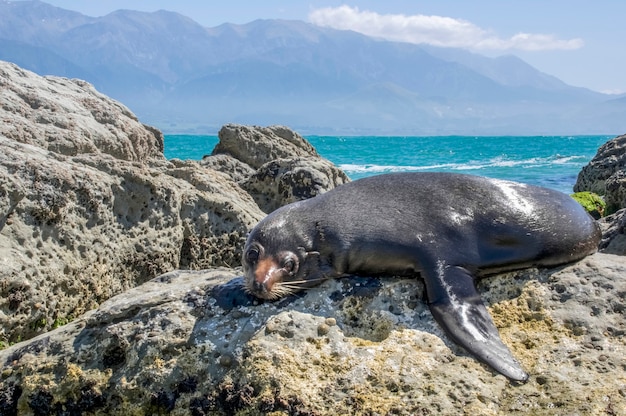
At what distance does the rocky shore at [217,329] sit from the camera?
407cm

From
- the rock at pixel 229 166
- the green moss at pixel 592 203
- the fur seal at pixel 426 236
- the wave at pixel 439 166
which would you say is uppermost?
the fur seal at pixel 426 236

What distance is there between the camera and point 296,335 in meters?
4.42

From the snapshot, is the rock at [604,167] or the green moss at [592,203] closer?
the green moss at [592,203]

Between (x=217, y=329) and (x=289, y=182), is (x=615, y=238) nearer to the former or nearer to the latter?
(x=217, y=329)

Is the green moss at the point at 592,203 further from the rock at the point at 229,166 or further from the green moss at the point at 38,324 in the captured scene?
the green moss at the point at 38,324

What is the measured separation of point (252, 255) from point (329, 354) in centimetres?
119

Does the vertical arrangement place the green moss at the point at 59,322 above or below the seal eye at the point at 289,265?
below

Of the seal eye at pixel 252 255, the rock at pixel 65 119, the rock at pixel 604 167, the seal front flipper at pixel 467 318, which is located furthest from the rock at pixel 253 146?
the seal front flipper at pixel 467 318

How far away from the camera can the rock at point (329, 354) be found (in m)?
4.02

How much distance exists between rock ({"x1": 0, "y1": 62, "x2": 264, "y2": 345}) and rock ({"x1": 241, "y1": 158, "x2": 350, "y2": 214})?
2.68 feet

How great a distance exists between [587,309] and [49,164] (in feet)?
14.4

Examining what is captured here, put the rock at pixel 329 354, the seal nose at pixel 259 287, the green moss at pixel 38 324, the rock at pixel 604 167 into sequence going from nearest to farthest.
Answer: the rock at pixel 329 354, the seal nose at pixel 259 287, the green moss at pixel 38 324, the rock at pixel 604 167

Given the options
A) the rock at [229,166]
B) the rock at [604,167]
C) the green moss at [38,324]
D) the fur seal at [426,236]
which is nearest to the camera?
the fur seal at [426,236]

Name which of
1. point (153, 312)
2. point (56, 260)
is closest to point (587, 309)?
point (153, 312)
